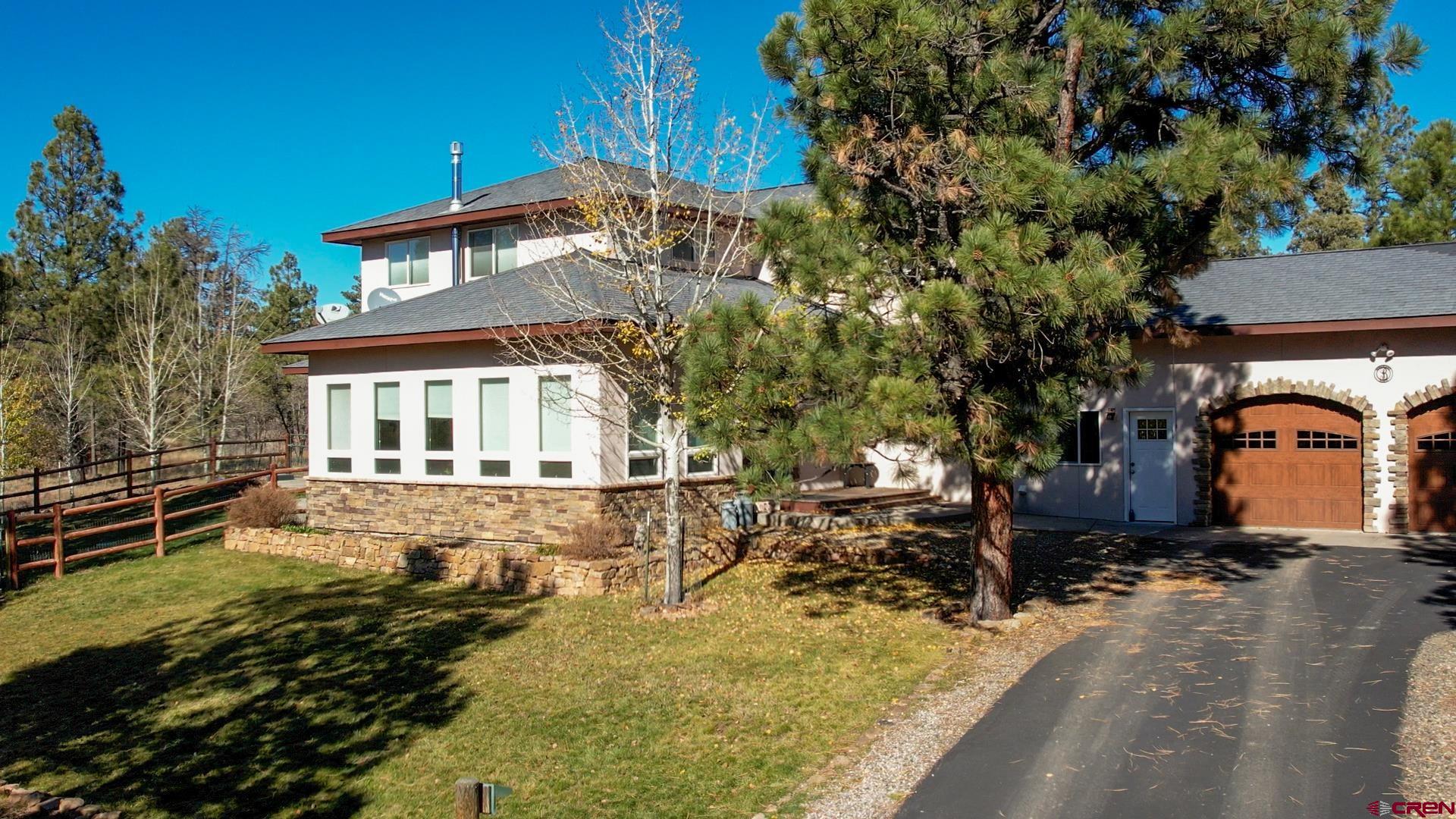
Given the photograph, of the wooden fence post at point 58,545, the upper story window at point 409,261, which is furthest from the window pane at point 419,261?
the wooden fence post at point 58,545

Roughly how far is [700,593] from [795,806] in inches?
246

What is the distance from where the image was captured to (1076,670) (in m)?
8.28

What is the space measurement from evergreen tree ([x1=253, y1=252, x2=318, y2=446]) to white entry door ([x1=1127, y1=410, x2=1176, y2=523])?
24.7 meters

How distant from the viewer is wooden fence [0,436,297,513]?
743 inches

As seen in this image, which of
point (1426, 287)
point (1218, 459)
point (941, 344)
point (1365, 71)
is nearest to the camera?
point (941, 344)

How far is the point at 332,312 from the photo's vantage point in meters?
20.0

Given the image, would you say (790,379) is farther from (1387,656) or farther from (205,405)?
(205,405)

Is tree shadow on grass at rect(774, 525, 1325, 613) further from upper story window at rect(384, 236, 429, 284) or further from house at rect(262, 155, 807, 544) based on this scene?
upper story window at rect(384, 236, 429, 284)

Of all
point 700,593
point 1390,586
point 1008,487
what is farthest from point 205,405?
point 1390,586

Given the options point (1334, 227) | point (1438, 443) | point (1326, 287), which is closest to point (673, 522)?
point (1438, 443)

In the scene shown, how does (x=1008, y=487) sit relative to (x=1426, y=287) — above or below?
below

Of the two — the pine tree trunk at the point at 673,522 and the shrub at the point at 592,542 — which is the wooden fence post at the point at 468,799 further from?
the shrub at the point at 592,542

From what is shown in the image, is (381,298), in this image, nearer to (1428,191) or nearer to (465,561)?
(465,561)

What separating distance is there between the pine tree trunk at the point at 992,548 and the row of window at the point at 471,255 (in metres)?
11.6
